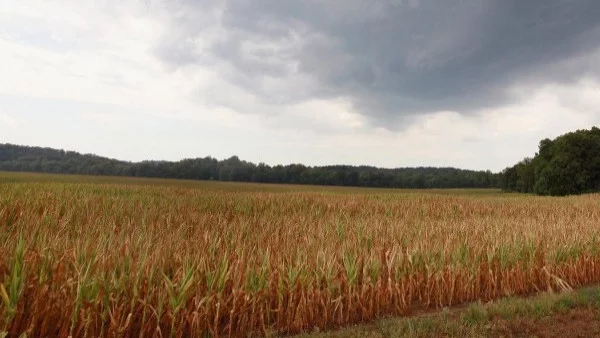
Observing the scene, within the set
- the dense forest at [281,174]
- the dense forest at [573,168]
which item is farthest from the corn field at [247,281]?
the dense forest at [281,174]

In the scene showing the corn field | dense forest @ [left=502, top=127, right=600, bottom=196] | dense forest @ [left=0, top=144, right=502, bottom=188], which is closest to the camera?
the corn field

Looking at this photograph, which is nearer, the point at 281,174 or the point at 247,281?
the point at 247,281

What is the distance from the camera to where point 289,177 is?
111625mm

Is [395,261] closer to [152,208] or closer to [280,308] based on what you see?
[280,308]

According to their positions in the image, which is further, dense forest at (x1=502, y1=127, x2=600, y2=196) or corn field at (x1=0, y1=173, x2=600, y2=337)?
dense forest at (x1=502, y1=127, x2=600, y2=196)

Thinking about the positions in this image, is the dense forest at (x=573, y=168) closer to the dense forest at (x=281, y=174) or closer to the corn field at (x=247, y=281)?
the dense forest at (x=281, y=174)

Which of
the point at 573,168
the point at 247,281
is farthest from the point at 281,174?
the point at 247,281

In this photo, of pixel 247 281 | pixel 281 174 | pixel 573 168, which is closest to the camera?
pixel 247 281

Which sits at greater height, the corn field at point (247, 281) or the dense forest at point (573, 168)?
the dense forest at point (573, 168)

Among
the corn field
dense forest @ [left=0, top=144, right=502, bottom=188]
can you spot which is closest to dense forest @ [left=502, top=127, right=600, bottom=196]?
dense forest @ [left=0, top=144, right=502, bottom=188]

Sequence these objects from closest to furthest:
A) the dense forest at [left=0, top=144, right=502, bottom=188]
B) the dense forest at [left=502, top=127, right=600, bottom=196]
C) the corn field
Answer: the corn field → the dense forest at [left=502, top=127, right=600, bottom=196] → the dense forest at [left=0, top=144, right=502, bottom=188]

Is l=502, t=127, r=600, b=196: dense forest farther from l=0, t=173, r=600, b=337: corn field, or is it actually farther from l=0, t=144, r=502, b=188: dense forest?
l=0, t=173, r=600, b=337: corn field

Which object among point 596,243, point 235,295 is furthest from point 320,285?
point 596,243

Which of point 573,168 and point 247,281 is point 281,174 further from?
point 247,281
